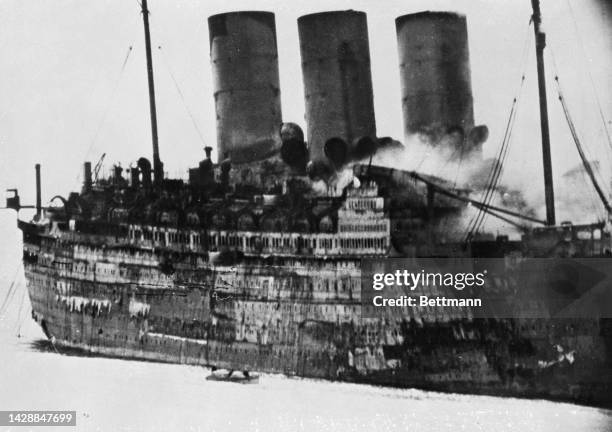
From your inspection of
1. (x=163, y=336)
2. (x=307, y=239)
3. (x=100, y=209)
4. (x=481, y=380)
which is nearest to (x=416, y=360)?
(x=481, y=380)

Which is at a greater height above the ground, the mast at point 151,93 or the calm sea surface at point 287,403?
the mast at point 151,93

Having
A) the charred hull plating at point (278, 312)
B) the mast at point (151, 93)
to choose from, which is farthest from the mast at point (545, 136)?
the mast at point (151, 93)

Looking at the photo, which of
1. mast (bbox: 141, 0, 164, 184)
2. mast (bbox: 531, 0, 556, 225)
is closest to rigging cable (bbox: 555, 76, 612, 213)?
mast (bbox: 531, 0, 556, 225)

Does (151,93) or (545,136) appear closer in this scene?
(545,136)

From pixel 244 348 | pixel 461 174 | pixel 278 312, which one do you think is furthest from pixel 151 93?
pixel 461 174

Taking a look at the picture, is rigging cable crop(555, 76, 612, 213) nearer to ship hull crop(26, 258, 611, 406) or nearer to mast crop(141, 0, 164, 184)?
ship hull crop(26, 258, 611, 406)

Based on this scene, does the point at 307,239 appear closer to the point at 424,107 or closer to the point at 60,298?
the point at 424,107

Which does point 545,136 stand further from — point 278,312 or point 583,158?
point 278,312

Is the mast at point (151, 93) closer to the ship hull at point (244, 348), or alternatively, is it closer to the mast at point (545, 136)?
the ship hull at point (244, 348)
